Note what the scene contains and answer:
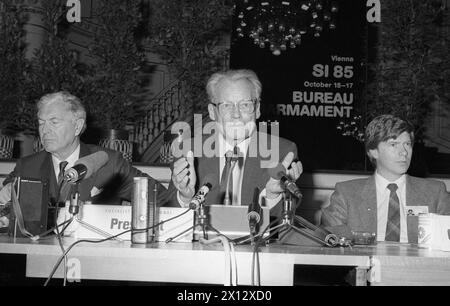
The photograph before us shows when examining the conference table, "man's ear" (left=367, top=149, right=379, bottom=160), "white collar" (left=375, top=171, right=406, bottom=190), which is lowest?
the conference table

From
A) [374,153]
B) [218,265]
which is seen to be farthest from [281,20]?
[218,265]

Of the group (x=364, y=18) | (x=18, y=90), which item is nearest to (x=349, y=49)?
(x=364, y=18)

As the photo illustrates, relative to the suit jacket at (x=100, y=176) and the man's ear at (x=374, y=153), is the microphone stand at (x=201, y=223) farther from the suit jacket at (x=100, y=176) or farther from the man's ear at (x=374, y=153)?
the man's ear at (x=374, y=153)

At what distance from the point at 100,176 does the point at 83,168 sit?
38.7 inches

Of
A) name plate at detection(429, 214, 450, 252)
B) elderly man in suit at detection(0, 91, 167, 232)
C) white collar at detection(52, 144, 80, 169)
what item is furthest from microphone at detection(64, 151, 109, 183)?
name plate at detection(429, 214, 450, 252)

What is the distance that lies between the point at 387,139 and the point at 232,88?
0.84 meters

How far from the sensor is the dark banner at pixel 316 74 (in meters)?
7.27

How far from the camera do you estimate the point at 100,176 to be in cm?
307

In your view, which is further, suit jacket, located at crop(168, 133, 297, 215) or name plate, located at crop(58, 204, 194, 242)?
suit jacket, located at crop(168, 133, 297, 215)

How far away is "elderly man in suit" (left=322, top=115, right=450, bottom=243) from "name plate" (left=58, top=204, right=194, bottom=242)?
3.12 ft

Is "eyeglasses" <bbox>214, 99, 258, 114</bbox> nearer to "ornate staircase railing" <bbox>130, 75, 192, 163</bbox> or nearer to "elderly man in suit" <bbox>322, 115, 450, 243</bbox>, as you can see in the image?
"elderly man in suit" <bbox>322, 115, 450, 243</bbox>

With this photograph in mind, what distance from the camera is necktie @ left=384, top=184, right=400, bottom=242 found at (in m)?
2.88

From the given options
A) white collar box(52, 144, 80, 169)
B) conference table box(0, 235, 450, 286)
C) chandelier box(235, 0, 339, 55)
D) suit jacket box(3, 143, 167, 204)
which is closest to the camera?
conference table box(0, 235, 450, 286)

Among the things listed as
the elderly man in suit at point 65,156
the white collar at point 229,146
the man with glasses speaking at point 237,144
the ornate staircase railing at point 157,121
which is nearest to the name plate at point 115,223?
the man with glasses speaking at point 237,144
